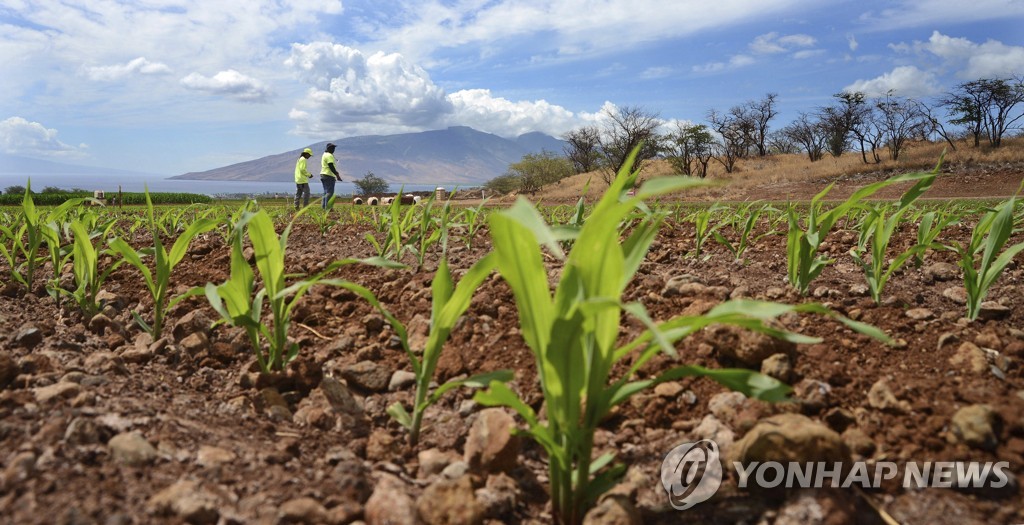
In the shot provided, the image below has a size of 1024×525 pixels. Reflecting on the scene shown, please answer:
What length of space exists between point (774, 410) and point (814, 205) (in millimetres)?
1273

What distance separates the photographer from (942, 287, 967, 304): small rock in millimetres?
2318

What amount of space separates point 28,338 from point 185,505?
157 cm

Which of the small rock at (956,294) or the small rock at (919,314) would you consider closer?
the small rock at (919,314)

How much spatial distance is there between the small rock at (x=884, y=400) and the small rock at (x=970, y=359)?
12.1 inches

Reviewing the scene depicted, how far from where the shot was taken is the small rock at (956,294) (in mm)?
2318

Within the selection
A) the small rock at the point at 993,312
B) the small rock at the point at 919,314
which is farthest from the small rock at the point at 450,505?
the small rock at the point at 993,312

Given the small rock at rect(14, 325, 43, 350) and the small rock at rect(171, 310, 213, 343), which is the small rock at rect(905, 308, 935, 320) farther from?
the small rock at rect(14, 325, 43, 350)

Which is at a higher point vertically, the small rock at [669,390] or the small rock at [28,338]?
the small rock at [28,338]

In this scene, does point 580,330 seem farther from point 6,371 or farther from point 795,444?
point 6,371

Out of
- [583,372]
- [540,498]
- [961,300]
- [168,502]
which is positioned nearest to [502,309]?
[540,498]

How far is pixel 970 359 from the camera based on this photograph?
58.5 inches

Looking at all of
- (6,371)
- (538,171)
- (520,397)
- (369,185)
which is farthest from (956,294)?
(369,185)

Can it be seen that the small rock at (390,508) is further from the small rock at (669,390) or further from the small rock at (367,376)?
the small rock at (669,390)
